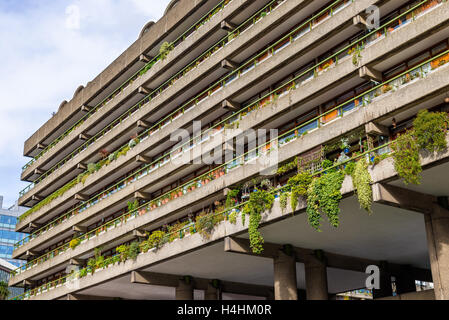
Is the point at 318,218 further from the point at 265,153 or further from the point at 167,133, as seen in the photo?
the point at 167,133

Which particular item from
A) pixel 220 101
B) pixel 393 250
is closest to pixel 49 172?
pixel 220 101

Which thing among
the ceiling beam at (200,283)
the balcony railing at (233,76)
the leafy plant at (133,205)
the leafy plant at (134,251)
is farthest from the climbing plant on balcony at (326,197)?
the leafy plant at (133,205)

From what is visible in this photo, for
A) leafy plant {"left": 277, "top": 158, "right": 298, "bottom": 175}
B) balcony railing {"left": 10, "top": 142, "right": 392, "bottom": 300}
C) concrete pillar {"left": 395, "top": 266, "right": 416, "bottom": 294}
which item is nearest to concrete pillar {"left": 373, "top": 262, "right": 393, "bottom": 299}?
concrete pillar {"left": 395, "top": 266, "right": 416, "bottom": 294}

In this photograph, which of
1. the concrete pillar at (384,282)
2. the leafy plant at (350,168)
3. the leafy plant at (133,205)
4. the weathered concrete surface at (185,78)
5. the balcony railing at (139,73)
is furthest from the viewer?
the leafy plant at (133,205)

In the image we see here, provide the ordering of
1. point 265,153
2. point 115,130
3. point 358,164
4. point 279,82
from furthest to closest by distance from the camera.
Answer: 1. point 115,130
2. point 279,82
3. point 265,153
4. point 358,164

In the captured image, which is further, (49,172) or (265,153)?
(49,172)

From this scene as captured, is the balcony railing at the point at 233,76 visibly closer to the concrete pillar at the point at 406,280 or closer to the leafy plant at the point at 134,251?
the leafy plant at the point at 134,251

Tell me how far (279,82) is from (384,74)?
25.5 ft

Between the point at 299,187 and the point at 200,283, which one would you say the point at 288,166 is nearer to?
the point at 299,187

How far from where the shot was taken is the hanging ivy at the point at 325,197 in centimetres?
2373

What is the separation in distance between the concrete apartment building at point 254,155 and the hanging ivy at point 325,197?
0.25m

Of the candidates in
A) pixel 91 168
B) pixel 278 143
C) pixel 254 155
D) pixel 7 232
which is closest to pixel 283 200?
pixel 278 143

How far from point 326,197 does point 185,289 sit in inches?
636

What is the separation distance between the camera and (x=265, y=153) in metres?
29.9
